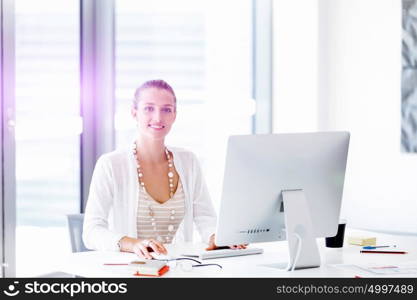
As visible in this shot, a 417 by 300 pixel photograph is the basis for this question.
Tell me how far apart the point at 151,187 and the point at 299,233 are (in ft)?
2.86

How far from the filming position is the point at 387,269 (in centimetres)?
287

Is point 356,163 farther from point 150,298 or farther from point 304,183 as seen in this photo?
point 150,298

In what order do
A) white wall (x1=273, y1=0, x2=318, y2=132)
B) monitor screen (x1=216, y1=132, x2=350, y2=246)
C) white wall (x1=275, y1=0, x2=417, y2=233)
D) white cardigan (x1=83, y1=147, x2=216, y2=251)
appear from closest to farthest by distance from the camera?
monitor screen (x1=216, y1=132, x2=350, y2=246) < white cardigan (x1=83, y1=147, x2=216, y2=251) < white wall (x1=275, y1=0, x2=417, y2=233) < white wall (x1=273, y1=0, x2=318, y2=132)

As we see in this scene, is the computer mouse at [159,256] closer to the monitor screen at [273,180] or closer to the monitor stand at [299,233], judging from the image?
the monitor screen at [273,180]

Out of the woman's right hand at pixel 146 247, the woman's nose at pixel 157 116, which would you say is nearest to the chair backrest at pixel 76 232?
the woman's right hand at pixel 146 247

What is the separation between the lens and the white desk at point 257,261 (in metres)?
2.80

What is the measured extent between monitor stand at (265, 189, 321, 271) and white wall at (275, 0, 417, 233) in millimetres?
2512

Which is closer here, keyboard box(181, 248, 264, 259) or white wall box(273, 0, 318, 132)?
keyboard box(181, 248, 264, 259)

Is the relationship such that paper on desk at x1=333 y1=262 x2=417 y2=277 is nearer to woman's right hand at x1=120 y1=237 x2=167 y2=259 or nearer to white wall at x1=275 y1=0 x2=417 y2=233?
woman's right hand at x1=120 y1=237 x2=167 y2=259

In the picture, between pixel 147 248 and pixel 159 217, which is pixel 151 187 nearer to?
pixel 159 217

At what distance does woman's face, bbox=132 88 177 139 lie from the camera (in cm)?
355

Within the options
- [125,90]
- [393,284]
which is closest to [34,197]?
[125,90]

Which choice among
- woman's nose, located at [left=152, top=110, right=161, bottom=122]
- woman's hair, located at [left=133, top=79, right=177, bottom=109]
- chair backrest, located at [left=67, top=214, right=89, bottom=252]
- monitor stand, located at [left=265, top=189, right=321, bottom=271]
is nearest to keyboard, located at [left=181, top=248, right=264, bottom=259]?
monitor stand, located at [left=265, top=189, right=321, bottom=271]

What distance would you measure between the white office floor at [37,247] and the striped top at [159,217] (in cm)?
116
